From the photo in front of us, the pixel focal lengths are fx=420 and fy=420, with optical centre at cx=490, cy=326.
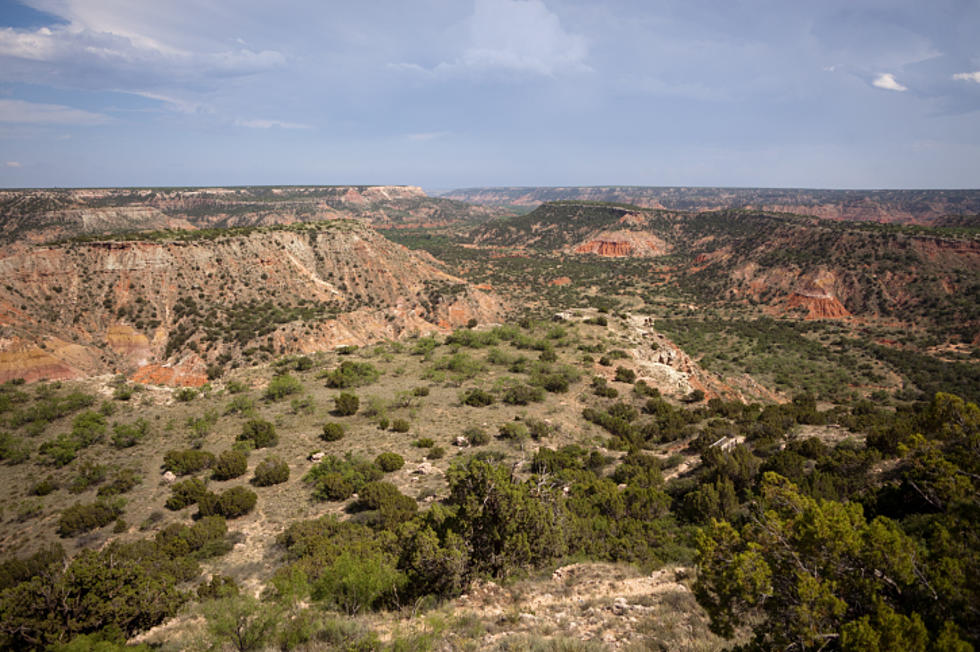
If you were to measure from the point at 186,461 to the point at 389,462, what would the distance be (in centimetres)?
881

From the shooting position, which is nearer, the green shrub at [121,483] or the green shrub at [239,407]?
the green shrub at [121,483]

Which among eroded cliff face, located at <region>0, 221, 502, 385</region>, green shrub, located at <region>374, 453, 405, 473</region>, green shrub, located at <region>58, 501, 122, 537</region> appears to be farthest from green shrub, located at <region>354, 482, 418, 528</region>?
eroded cliff face, located at <region>0, 221, 502, 385</region>

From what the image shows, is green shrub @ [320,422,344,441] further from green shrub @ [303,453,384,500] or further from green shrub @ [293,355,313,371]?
green shrub @ [293,355,313,371]

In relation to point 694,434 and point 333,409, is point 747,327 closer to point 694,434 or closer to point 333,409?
point 694,434

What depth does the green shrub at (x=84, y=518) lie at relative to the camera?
14.1 meters

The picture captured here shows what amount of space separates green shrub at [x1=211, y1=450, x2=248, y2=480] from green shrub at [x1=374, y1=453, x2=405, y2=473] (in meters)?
5.72

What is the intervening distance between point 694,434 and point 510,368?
44.3 feet

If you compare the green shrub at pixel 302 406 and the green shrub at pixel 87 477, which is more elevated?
the green shrub at pixel 302 406

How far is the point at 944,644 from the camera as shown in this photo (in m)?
4.73

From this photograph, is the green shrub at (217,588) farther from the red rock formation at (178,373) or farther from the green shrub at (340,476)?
the red rock formation at (178,373)

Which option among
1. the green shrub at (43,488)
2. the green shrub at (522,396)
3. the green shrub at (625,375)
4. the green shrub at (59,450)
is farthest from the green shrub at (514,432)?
the green shrub at (59,450)

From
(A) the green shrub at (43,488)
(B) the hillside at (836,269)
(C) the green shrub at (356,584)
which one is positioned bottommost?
(A) the green shrub at (43,488)

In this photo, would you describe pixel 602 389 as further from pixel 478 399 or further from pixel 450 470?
pixel 450 470

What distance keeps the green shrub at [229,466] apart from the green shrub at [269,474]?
74 cm
